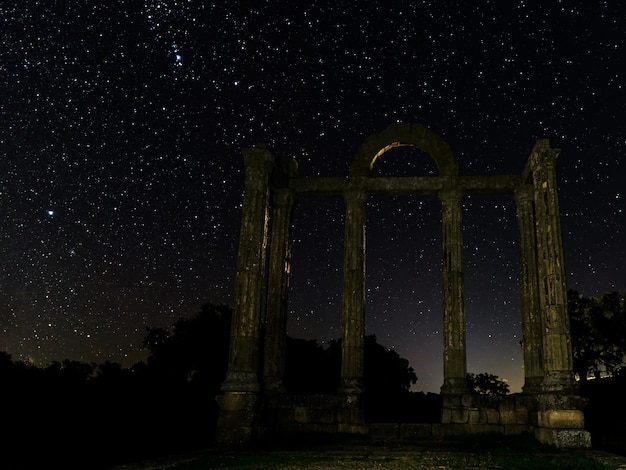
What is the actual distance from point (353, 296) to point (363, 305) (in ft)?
1.55

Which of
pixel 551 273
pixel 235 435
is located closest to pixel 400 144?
pixel 551 273

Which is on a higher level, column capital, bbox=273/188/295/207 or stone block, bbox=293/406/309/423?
column capital, bbox=273/188/295/207

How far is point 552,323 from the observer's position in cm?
1786

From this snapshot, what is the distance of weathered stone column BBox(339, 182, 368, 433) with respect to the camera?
1898 cm

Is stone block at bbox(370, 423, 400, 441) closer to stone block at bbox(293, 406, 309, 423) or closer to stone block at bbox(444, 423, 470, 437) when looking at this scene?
stone block at bbox(444, 423, 470, 437)

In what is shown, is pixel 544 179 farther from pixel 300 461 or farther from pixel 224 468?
pixel 224 468

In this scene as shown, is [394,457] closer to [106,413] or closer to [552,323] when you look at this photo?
[552,323]

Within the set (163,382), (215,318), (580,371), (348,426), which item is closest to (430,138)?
(348,426)

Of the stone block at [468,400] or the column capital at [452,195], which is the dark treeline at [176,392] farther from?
the column capital at [452,195]

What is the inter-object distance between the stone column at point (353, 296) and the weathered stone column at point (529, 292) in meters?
5.68

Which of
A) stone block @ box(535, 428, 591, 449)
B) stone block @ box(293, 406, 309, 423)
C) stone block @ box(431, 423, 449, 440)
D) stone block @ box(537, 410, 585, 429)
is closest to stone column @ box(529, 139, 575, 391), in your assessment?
stone block @ box(537, 410, 585, 429)

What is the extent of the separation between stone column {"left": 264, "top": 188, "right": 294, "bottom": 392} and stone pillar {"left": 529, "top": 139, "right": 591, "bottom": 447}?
28.7 ft

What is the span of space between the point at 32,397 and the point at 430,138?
1601cm

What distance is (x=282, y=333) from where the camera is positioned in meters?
21.4
